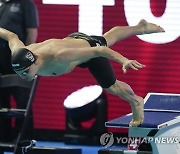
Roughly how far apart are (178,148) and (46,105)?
363 cm

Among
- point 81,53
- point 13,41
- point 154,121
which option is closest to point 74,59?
point 81,53

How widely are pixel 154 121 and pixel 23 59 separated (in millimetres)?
1428

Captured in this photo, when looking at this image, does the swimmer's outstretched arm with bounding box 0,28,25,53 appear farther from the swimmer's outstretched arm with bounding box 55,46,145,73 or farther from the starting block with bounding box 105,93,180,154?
the starting block with bounding box 105,93,180,154

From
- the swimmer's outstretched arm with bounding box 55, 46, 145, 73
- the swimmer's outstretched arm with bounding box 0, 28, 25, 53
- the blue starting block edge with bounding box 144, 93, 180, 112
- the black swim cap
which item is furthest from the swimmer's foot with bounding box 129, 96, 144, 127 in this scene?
the swimmer's outstretched arm with bounding box 0, 28, 25, 53

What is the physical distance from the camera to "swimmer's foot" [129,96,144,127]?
6.73m

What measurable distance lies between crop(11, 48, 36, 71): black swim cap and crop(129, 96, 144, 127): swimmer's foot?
1.16 metres

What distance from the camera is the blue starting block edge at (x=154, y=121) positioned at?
260 inches

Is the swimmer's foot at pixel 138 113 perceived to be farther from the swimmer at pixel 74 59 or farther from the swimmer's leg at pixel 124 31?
the swimmer's leg at pixel 124 31

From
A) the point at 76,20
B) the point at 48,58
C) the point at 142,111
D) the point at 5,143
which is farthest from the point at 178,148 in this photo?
the point at 76,20

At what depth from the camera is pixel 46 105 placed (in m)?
10.0

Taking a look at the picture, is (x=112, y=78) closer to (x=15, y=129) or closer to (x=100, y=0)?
(x=15, y=129)

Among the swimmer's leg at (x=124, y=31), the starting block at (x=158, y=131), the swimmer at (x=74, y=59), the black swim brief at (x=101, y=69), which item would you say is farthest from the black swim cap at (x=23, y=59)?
the swimmer's leg at (x=124, y=31)

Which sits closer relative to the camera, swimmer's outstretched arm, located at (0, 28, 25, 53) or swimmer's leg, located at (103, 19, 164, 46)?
swimmer's outstretched arm, located at (0, 28, 25, 53)

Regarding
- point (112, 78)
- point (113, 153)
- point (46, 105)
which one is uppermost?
point (112, 78)
